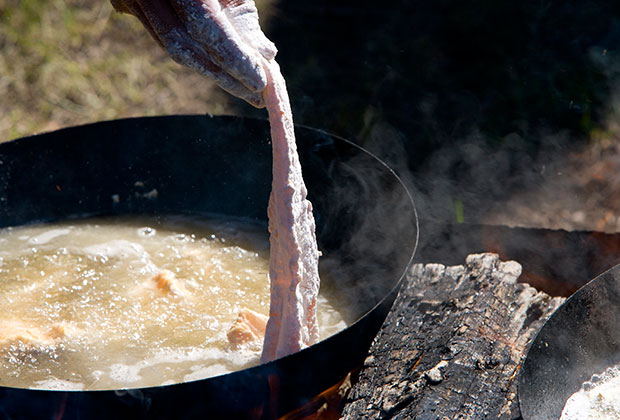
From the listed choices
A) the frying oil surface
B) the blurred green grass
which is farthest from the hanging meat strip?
the blurred green grass

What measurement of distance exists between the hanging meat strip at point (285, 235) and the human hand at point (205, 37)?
5.5 inches

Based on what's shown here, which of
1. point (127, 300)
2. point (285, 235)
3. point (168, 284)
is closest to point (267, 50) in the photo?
point (285, 235)

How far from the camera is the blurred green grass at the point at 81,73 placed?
5.95 meters

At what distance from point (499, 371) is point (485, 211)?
2203mm

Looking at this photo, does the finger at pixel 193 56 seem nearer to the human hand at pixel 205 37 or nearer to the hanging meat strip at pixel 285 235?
the human hand at pixel 205 37

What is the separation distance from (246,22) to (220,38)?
238mm

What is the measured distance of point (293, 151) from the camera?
2.30 meters

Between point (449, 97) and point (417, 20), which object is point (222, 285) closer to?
point (449, 97)

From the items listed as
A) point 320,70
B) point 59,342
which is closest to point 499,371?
point 59,342

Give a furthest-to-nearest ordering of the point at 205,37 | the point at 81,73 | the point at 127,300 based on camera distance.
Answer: the point at 81,73
the point at 127,300
the point at 205,37

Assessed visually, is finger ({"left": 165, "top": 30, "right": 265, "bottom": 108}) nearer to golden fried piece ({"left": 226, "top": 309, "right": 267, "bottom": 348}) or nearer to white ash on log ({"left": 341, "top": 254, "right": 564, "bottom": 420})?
golden fried piece ({"left": 226, "top": 309, "right": 267, "bottom": 348})

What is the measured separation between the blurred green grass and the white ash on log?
348 centimetres

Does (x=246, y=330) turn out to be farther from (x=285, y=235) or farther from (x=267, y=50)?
(x=267, y=50)

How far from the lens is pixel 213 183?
390 cm
